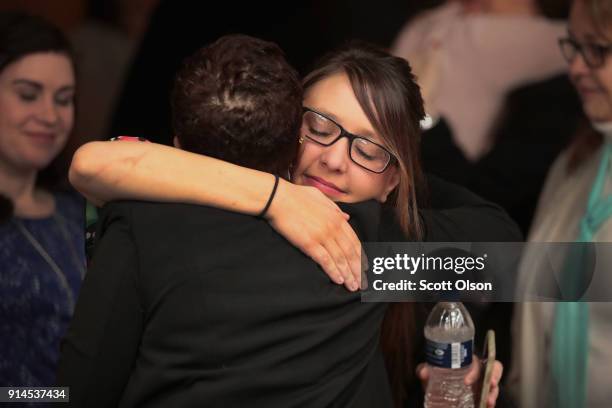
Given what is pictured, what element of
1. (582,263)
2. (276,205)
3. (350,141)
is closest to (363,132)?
(350,141)

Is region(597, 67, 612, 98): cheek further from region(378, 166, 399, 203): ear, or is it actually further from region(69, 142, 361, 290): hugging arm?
region(69, 142, 361, 290): hugging arm

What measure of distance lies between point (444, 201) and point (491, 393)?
15.6 inches

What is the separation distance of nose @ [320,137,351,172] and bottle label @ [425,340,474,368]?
339 millimetres

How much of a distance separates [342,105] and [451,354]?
0.46m

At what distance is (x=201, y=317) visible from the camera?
106 centimetres

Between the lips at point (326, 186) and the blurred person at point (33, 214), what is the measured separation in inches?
23.8

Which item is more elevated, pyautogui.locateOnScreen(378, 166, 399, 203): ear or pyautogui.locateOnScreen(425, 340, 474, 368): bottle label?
pyautogui.locateOnScreen(378, 166, 399, 203): ear

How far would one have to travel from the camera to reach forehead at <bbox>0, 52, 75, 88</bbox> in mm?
1539

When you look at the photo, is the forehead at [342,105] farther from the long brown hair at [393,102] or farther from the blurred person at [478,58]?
the blurred person at [478,58]

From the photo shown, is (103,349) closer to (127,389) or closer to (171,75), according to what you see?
(127,389)

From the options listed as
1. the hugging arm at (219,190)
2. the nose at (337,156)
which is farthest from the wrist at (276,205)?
the nose at (337,156)

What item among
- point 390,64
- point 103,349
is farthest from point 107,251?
point 390,64

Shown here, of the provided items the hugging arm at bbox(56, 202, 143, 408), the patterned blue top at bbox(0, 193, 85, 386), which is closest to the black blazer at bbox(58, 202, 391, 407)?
the hugging arm at bbox(56, 202, 143, 408)

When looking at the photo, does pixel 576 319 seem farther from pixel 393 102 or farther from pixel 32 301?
pixel 32 301
